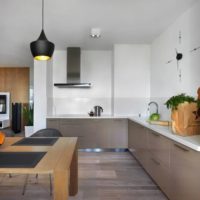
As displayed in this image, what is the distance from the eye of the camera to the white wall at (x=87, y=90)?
16.7 feet

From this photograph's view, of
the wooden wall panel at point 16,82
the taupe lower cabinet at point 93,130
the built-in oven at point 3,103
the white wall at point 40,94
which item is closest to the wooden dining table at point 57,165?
the taupe lower cabinet at point 93,130

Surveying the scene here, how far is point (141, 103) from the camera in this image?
189 inches

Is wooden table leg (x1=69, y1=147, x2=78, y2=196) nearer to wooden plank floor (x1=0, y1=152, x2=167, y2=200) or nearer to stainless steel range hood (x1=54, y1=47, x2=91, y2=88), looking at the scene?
wooden plank floor (x1=0, y1=152, x2=167, y2=200)

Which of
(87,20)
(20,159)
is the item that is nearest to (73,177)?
(20,159)

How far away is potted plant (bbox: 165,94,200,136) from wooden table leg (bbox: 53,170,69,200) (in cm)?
126

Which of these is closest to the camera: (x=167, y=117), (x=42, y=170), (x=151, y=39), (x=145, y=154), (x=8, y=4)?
(x=42, y=170)

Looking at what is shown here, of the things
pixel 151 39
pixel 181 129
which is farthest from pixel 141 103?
pixel 181 129

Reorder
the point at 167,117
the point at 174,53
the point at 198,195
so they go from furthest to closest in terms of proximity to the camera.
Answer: the point at 167,117 < the point at 174,53 < the point at 198,195

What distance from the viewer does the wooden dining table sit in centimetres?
140

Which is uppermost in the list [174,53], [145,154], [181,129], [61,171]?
[174,53]

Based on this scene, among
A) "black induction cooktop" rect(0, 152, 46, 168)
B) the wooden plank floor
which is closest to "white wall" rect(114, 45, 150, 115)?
the wooden plank floor

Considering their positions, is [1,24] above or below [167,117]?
above

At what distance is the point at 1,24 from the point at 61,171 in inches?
117

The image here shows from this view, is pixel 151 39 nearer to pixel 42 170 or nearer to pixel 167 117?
pixel 167 117
